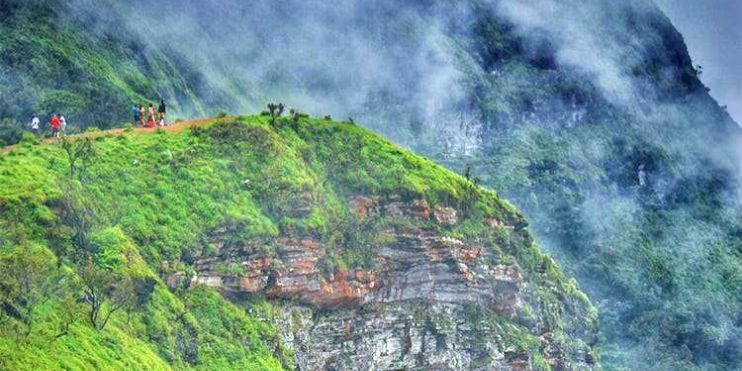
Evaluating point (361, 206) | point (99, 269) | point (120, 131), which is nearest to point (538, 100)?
point (361, 206)

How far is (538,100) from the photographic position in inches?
5098

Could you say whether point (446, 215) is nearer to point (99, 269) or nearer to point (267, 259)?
point (267, 259)

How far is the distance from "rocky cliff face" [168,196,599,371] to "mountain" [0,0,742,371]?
26.2 metres

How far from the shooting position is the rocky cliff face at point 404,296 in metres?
55.2

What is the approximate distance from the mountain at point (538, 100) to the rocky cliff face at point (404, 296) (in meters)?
26.2

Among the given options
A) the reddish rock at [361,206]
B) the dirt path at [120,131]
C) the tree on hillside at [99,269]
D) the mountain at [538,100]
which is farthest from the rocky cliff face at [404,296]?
the mountain at [538,100]

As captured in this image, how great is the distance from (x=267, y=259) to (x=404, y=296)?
340 inches

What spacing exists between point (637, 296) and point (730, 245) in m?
23.2

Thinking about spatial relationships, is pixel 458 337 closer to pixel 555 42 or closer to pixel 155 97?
pixel 155 97

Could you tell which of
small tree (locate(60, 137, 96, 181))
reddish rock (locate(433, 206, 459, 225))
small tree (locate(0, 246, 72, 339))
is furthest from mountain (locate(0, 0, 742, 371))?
small tree (locate(0, 246, 72, 339))

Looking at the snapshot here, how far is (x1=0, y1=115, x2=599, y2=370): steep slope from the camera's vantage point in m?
45.6

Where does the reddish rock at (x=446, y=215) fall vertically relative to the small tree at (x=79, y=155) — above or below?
above

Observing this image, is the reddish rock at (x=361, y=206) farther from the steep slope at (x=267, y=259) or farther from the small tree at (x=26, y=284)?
the small tree at (x=26, y=284)

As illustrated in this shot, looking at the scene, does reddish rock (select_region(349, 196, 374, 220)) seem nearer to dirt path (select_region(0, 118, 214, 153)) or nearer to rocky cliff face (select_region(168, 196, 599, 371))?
rocky cliff face (select_region(168, 196, 599, 371))
